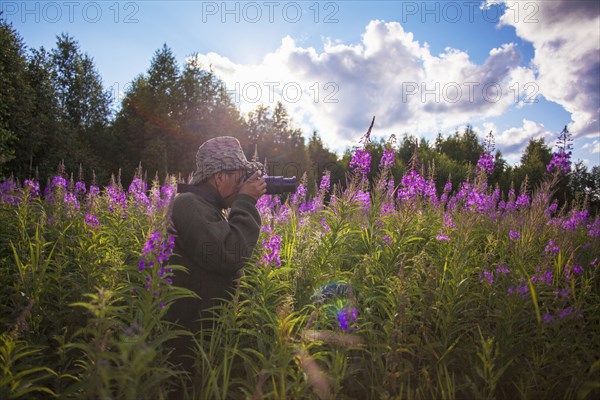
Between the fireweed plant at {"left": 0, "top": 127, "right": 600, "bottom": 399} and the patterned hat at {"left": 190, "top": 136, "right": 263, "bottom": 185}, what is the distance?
407 millimetres

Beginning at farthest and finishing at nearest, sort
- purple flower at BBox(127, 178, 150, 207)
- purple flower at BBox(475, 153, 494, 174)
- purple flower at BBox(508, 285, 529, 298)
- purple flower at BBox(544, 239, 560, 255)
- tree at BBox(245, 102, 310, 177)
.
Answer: tree at BBox(245, 102, 310, 177), purple flower at BBox(127, 178, 150, 207), purple flower at BBox(475, 153, 494, 174), purple flower at BBox(544, 239, 560, 255), purple flower at BBox(508, 285, 529, 298)

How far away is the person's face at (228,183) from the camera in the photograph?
3189 mm

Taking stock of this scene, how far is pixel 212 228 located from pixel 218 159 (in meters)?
0.69

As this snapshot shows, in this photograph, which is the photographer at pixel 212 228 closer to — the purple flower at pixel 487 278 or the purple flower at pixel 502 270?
the purple flower at pixel 487 278

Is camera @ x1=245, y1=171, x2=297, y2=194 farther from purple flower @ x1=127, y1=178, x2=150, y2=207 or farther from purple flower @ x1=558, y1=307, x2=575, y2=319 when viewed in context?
purple flower @ x1=127, y1=178, x2=150, y2=207

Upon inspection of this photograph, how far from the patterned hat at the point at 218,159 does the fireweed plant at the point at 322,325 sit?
407 millimetres

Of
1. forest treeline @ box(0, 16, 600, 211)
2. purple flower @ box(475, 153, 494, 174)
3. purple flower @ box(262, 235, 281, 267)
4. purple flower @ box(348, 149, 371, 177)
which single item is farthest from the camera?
forest treeline @ box(0, 16, 600, 211)

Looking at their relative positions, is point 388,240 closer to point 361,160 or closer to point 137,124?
point 361,160

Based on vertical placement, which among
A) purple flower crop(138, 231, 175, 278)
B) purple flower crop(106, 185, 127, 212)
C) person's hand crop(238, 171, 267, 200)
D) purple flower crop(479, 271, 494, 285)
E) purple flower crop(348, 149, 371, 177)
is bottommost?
purple flower crop(479, 271, 494, 285)

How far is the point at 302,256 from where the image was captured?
12.3 ft

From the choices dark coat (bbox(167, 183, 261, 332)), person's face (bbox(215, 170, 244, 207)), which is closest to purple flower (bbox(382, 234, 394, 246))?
dark coat (bbox(167, 183, 261, 332))

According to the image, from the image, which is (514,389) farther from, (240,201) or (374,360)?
(240,201)

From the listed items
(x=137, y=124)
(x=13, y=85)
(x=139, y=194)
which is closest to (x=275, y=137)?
(x=137, y=124)

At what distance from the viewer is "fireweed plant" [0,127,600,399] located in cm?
208
